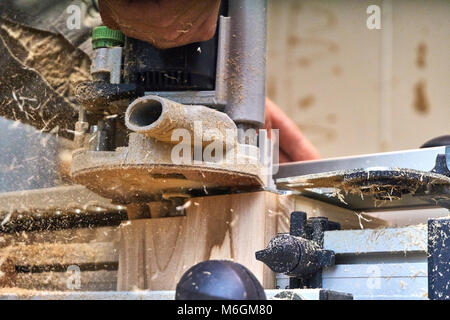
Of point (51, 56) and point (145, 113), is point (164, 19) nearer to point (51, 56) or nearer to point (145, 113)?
point (145, 113)

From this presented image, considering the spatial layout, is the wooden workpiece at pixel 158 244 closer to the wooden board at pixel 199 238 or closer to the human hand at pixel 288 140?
the wooden board at pixel 199 238

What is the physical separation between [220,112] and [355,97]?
64.0 inches

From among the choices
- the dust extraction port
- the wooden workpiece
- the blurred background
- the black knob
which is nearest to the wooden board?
the wooden workpiece

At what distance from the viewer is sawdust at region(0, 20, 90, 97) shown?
197 centimetres

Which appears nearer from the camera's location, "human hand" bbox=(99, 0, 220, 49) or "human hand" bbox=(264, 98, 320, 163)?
"human hand" bbox=(99, 0, 220, 49)

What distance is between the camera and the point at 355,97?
9.57ft

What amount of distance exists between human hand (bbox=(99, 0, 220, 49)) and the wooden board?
1.08 ft

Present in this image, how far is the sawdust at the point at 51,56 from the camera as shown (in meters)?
1.97

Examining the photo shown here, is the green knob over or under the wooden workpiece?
over

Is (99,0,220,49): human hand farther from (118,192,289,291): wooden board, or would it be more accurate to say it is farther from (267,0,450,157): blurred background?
(267,0,450,157): blurred background

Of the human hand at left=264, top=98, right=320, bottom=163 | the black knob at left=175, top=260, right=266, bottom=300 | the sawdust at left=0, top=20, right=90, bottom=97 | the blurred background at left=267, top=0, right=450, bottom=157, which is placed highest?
the blurred background at left=267, top=0, right=450, bottom=157

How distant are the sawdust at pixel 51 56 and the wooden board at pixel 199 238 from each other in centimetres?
56

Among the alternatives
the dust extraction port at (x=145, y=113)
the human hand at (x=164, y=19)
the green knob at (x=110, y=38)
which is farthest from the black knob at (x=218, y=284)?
the green knob at (x=110, y=38)

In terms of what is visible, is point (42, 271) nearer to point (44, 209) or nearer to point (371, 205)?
point (44, 209)
